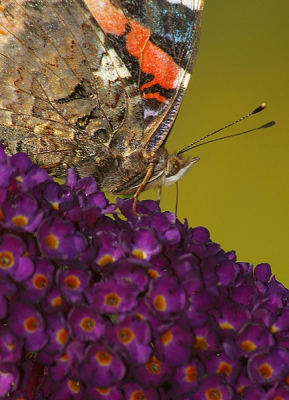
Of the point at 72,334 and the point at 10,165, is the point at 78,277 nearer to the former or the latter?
the point at 72,334

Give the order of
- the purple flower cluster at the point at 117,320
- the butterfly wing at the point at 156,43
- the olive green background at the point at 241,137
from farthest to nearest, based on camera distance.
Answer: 1. the olive green background at the point at 241,137
2. the butterfly wing at the point at 156,43
3. the purple flower cluster at the point at 117,320

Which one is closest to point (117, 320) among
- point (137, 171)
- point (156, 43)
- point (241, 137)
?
point (137, 171)

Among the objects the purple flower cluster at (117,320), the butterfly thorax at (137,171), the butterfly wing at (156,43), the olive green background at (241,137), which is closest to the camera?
the purple flower cluster at (117,320)

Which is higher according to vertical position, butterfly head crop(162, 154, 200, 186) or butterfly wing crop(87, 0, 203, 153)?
butterfly wing crop(87, 0, 203, 153)

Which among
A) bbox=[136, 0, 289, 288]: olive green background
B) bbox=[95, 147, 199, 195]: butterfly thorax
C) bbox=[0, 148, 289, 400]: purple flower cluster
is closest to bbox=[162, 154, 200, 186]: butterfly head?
bbox=[95, 147, 199, 195]: butterfly thorax

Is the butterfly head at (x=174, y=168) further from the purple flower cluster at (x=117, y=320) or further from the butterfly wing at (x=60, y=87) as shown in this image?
the purple flower cluster at (x=117, y=320)

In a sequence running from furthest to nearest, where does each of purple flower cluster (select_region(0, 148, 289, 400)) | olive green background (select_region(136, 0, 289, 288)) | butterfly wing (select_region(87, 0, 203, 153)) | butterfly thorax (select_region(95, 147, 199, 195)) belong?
olive green background (select_region(136, 0, 289, 288))
butterfly thorax (select_region(95, 147, 199, 195))
butterfly wing (select_region(87, 0, 203, 153))
purple flower cluster (select_region(0, 148, 289, 400))

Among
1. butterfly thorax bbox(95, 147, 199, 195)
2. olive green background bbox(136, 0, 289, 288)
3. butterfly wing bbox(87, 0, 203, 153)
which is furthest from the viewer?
olive green background bbox(136, 0, 289, 288)

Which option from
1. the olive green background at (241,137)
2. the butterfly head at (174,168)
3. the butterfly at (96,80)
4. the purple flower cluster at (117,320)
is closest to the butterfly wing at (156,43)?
the butterfly at (96,80)

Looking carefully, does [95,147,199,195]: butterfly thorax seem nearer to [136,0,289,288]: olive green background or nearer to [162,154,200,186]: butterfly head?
[162,154,200,186]: butterfly head
